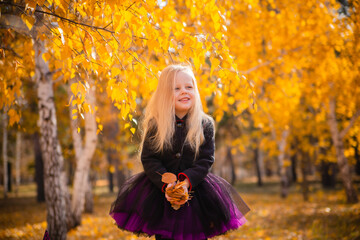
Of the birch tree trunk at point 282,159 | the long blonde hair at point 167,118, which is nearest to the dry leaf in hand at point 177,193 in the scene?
the long blonde hair at point 167,118

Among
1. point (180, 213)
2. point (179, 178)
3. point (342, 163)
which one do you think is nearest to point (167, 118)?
point (179, 178)

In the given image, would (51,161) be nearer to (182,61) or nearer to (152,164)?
(152,164)

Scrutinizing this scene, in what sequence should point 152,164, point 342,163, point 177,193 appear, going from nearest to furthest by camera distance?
point 177,193 < point 152,164 < point 342,163

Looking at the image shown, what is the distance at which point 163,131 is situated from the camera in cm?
214

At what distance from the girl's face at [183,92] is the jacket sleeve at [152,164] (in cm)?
37

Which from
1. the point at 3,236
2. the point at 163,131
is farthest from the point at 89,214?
the point at 163,131

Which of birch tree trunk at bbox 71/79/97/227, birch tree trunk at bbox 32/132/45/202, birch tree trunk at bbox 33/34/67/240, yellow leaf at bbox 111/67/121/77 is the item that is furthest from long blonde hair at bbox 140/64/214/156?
birch tree trunk at bbox 32/132/45/202

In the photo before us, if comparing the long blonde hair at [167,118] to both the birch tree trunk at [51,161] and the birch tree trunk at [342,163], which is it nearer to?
the birch tree trunk at [51,161]

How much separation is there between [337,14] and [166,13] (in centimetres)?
348

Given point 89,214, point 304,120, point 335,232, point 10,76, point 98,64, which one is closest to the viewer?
point 98,64

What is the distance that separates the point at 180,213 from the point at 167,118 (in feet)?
2.47

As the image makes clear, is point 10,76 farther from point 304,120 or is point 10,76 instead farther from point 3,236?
point 304,120

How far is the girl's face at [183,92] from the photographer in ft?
7.33

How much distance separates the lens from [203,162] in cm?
210
